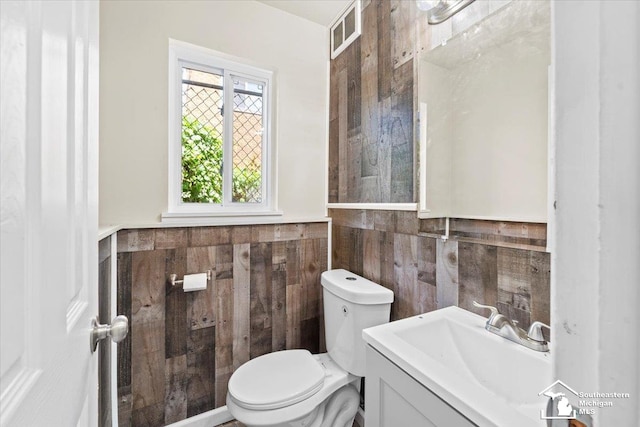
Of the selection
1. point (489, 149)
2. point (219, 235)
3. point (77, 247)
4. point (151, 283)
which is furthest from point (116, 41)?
point (489, 149)

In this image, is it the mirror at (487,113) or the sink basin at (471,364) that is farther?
the mirror at (487,113)

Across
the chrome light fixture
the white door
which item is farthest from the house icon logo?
the chrome light fixture

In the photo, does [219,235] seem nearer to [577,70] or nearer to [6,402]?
[6,402]

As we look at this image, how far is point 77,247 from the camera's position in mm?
490

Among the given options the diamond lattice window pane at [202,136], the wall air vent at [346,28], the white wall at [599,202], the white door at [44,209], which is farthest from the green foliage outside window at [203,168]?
the white wall at [599,202]

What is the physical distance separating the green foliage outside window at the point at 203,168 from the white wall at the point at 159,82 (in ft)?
0.47

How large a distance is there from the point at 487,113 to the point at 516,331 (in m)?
0.76

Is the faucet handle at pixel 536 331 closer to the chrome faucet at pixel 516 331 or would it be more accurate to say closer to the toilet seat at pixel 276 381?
the chrome faucet at pixel 516 331

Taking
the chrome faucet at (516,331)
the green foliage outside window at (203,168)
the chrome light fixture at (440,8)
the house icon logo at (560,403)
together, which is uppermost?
the chrome light fixture at (440,8)

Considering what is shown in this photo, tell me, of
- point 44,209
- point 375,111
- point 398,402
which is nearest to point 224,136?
point 375,111

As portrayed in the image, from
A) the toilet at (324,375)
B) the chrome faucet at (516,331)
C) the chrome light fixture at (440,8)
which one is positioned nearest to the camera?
the chrome faucet at (516,331)

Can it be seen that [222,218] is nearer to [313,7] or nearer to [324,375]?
[324,375]

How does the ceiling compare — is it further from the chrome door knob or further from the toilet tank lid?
the chrome door knob

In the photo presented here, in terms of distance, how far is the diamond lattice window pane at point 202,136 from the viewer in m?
1.60
